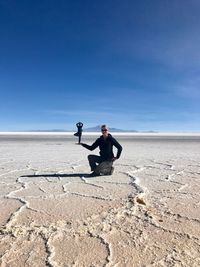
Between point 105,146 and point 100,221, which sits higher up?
point 105,146

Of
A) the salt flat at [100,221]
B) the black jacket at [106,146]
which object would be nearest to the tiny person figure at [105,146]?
the black jacket at [106,146]

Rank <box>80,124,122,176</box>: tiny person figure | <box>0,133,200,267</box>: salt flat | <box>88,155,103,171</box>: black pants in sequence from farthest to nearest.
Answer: <box>88,155,103,171</box>: black pants < <box>80,124,122,176</box>: tiny person figure < <box>0,133,200,267</box>: salt flat

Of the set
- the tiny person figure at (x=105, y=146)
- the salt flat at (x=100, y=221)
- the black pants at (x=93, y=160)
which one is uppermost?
the tiny person figure at (x=105, y=146)

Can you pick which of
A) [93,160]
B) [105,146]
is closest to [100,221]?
[105,146]

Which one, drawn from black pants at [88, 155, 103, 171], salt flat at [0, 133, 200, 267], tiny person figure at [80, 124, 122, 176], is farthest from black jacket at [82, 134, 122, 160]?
salt flat at [0, 133, 200, 267]

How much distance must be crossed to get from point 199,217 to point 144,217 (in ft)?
2.42

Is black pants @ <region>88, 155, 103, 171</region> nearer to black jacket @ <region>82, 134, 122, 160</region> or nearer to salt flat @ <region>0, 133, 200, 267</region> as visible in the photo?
black jacket @ <region>82, 134, 122, 160</region>

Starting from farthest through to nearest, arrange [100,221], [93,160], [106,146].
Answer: [93,160] → [106,146] → [100,221]

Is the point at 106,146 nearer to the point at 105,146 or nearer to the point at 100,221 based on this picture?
the point at 105,146

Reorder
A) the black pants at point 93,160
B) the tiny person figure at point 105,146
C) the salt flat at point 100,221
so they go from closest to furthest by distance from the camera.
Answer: the salt flat at point 100,221, the tiny person figure at point 105,146, the black pants at point 93,160

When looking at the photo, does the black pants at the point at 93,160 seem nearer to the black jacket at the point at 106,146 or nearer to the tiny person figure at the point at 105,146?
the tiny person figure at the point at 105,146

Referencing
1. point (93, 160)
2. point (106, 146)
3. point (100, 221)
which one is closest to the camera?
point (100, 221)

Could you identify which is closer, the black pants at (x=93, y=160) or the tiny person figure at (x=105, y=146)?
the tiny person figure at (x=105, y=146)

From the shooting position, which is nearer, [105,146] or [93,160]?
[105,146]
